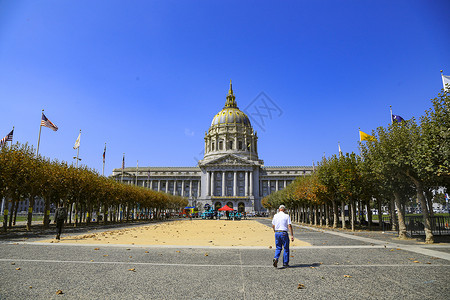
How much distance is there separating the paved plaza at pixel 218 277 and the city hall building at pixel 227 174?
105 metres

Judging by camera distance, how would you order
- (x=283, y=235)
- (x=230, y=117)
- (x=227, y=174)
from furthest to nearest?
(x=230, y=117) → (x=227, y=174) → (x=283, y=235)

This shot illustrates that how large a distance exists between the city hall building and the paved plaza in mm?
105345

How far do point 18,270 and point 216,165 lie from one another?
116992 mm

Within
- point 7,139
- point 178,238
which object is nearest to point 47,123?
point 7,139

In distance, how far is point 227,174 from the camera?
128 meters

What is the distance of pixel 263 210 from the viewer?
12300 cm

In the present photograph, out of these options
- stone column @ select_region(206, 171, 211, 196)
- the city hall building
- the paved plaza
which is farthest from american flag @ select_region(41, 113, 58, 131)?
stone column @ select_region(206, 171, 211, 196)

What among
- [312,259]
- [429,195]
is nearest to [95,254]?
[312,259]

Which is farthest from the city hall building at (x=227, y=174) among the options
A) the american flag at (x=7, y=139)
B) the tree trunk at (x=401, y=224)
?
the tree trunk at (x=401, y=224)

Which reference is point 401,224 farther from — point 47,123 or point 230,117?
point 230,117

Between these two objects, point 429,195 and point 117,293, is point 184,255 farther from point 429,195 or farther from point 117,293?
point 429,195

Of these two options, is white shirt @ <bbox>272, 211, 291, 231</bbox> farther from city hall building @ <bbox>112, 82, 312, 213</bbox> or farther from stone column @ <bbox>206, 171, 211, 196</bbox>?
stone column @ <bbox>206, 171, 211, 196</bbox>

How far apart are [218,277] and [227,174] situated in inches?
4674

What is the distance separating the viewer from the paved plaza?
23.8 feet
